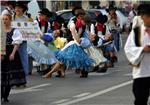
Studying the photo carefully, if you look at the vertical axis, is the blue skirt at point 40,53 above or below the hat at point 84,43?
below

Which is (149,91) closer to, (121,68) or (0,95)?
(0,95)

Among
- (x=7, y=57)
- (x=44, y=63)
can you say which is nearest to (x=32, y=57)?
(x=44, y=63)

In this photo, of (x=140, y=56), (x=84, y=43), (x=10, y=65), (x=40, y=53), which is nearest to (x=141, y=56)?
(x=140, y=56)

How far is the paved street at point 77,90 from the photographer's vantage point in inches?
451

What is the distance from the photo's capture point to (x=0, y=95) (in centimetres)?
1062

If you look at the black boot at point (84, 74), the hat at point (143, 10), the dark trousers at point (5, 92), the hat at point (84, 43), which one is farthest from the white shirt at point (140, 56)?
the black boot at point (84, 74)

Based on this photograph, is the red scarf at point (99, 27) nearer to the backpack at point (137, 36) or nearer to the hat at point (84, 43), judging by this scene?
the hat at point (84, 43)

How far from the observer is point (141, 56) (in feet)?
25.8

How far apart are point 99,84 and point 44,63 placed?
87.8 inches

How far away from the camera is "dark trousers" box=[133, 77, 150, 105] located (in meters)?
7.80

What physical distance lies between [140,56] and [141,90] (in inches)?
17.1

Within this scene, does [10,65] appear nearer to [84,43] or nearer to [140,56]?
[140,56]

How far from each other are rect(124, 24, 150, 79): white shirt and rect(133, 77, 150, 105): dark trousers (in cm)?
6

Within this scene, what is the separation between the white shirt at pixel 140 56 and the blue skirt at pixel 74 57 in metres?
7.49
